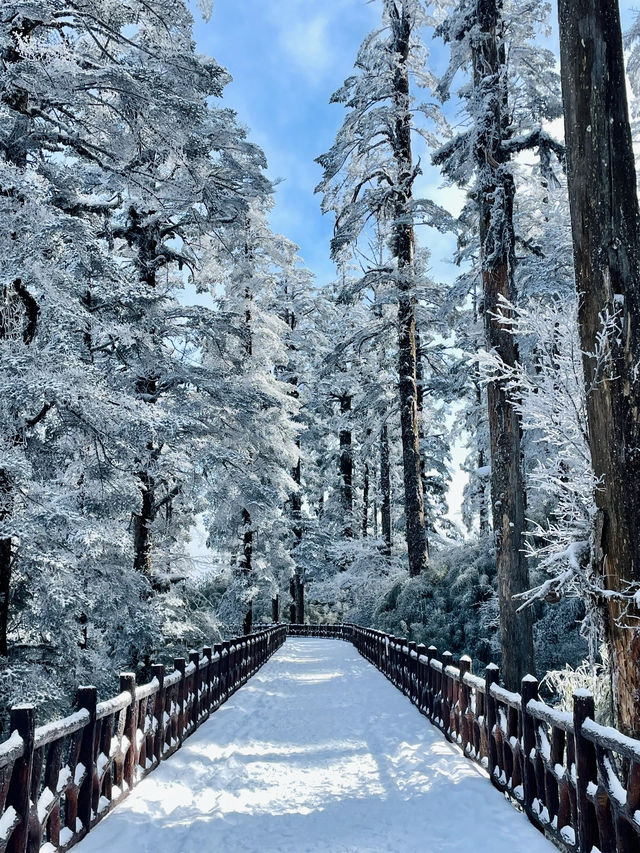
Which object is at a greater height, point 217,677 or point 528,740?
point 528,740

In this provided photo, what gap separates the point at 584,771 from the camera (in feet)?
15.2

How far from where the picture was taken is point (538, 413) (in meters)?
6.52

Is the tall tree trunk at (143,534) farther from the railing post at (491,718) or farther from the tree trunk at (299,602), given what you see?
the tree trunk at (299,602)

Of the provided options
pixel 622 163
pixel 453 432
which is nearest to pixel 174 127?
pixel 622 163

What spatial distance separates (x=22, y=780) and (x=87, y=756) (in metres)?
1.36

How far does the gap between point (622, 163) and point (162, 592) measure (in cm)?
1415

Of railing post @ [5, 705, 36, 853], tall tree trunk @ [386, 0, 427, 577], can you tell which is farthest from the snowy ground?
tall tree trunk @ [386, 0, 427, 577]

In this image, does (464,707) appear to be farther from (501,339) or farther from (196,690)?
(501,339)

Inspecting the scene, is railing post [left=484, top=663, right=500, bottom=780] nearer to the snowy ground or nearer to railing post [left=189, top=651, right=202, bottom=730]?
the snowy ground

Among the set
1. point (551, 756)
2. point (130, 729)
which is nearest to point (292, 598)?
point (130, 729)

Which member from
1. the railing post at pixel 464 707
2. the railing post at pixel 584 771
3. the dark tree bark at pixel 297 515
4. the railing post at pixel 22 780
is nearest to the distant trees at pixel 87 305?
the railing post at pixel 22 780

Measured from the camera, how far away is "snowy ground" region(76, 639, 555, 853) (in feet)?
17.2

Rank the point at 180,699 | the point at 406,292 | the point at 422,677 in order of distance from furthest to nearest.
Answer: the point at 406,292 < the point at 422,677 < the point at 180,699

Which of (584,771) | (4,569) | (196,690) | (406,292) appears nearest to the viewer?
(584,771)
